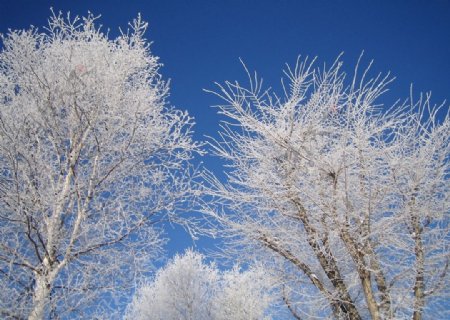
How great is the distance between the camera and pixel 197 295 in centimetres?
1409

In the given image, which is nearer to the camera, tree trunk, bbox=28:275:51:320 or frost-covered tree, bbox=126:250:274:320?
tree trunk, bbox=28:275:51:320

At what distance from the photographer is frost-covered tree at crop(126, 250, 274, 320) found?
44.4 feet

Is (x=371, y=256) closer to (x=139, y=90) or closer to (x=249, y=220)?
(x=249, y=220)

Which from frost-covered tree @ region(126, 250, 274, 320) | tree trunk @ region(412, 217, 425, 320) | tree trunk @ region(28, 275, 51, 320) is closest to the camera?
tree trunk @ region(28, 275, 51, 320)

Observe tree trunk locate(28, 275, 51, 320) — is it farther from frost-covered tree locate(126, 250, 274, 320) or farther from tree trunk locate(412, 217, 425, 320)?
frost-covered tree locate(126, 250, 274, 320)

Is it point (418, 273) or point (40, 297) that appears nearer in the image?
point (40, 297)

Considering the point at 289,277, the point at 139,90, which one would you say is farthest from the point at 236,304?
the point at 139,90

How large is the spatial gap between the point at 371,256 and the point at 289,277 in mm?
1252

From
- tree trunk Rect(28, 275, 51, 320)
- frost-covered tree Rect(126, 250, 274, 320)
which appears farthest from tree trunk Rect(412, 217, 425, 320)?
frost-covered tree Rect(126, 250, 274, 320)

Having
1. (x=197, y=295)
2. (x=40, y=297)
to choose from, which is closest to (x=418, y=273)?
(x=40, y=297)

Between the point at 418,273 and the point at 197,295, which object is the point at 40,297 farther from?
the point at 197,295

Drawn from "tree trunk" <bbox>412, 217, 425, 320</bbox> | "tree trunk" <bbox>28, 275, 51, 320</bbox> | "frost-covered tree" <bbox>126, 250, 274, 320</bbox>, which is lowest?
"tree trunk" <bbox>412, 217, 425, 320</bbox>

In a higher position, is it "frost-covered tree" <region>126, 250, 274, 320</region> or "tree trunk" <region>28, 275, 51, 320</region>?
"frost-covered tree" <region>126, 250, 274, 320</region>

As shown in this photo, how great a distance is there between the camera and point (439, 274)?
387 centimetres
